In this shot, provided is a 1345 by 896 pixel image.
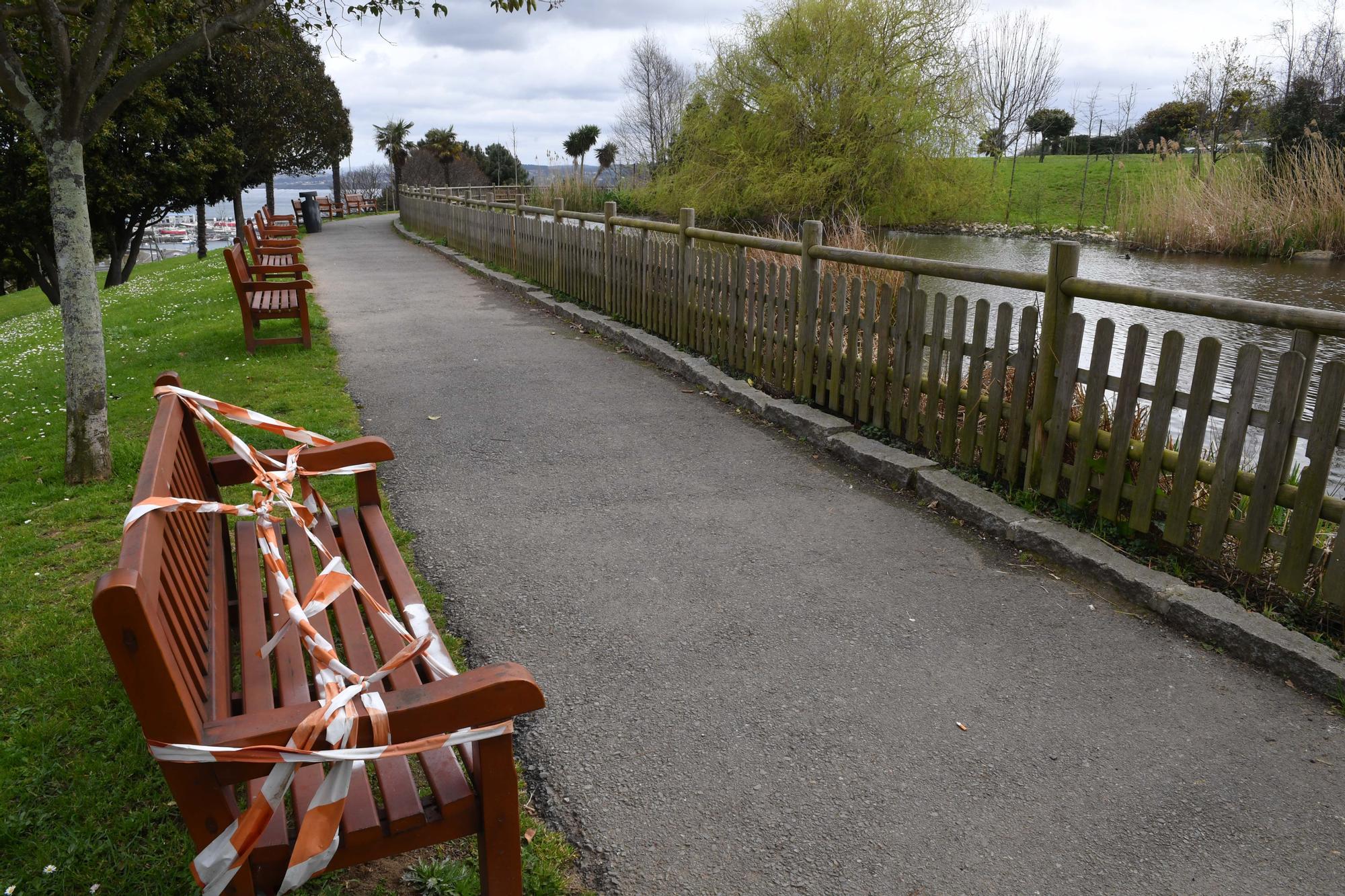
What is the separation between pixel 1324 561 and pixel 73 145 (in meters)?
6.69

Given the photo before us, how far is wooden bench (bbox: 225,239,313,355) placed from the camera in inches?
361

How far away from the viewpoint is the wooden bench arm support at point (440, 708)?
197 cm

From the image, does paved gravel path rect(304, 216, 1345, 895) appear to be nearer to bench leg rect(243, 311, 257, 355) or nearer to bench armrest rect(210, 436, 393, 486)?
bench armrest rect(210, 436, 393, 486)

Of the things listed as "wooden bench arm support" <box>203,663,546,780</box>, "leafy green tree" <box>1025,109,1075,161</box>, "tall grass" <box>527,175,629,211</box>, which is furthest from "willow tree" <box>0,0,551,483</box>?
"leafy green tree" <box>1025,109,1075,161</box>

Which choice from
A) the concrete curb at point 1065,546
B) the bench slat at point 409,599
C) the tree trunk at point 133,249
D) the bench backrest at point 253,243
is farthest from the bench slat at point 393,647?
the tree trunk at point 133,249

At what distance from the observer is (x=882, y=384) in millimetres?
6242

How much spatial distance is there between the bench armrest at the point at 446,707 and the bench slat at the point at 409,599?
0.15 meters

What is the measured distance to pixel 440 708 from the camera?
6.73 ft

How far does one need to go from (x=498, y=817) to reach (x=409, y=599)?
947 millimetres

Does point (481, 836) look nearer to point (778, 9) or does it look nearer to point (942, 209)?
point (942, 209)

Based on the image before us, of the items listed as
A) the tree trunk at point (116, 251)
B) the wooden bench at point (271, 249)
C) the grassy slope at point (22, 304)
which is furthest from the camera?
the tree trunk at point (116, 251)

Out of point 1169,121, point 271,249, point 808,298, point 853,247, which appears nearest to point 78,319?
point 808,298

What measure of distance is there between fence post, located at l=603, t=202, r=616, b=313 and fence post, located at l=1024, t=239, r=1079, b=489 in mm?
6415

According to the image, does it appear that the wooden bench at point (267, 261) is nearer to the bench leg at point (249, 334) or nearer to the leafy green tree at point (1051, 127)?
the bench leg at point (249, 334)
